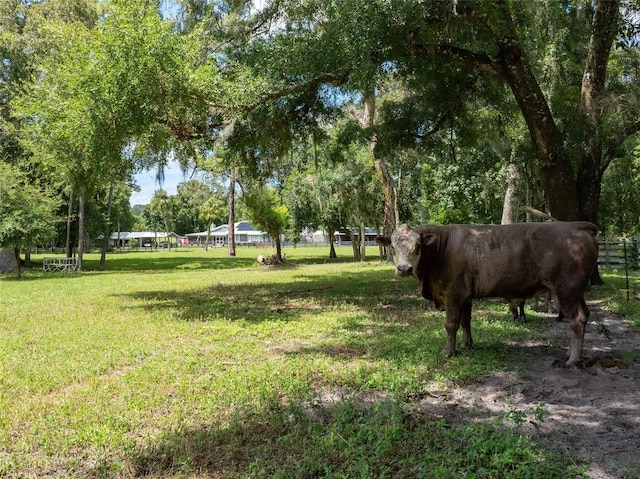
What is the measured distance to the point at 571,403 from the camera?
154 inches

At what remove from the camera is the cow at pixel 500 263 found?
16.1 feet

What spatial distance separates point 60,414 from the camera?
155 inches

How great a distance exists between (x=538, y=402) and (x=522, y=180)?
12.7 meters

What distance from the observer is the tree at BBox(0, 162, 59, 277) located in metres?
17.9

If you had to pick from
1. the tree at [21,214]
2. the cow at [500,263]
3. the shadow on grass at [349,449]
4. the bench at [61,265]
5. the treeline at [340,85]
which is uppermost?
the treeline at [340,85]

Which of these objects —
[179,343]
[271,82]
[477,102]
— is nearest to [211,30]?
[271,82]

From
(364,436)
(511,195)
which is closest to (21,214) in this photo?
(511,195)

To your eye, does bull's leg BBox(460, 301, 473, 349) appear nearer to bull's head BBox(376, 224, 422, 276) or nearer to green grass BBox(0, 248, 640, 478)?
green grass BBox(0, 248, 640, 478)

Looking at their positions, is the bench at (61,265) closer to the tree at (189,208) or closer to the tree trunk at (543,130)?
the tree trunk at (543,130)

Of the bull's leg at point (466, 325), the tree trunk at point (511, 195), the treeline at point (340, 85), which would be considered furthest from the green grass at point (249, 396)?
the tree trunk at point (511, 195)

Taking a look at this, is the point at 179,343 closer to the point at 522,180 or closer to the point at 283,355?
the point at 283,355

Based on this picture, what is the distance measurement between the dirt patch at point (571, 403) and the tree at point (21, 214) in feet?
59.6

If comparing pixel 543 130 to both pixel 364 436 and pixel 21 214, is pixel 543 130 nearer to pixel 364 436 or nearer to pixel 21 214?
pixel 364 436

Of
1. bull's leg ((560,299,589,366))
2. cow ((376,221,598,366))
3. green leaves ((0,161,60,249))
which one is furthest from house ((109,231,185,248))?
bull's leg ((560,299,589,366))
